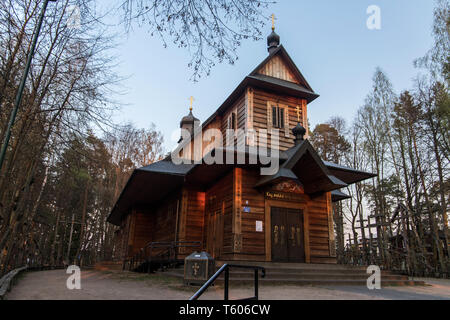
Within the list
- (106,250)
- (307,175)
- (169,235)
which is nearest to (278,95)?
(307,175)

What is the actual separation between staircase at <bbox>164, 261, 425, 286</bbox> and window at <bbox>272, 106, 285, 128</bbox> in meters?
6.41

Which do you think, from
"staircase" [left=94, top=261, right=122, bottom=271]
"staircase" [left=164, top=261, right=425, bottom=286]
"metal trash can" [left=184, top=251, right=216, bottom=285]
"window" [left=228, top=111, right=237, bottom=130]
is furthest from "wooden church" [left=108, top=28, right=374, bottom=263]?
"staircase" [left=94, top=261, right=122, bottom=271]

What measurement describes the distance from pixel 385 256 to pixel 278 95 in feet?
43.5

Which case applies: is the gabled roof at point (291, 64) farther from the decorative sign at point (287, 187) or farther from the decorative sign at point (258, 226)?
the decorative sign at point (258, 226)

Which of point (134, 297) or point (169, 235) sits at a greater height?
point (169, 235)

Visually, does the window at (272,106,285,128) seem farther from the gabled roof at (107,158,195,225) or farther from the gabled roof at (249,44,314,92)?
the gabled roof at (107,158,195,225)

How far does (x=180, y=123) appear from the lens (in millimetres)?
28062

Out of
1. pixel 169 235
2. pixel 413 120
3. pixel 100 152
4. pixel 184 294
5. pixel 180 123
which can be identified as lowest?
pixel 184 294

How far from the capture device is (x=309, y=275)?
34.1 ft

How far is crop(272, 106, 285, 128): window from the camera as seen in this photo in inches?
580

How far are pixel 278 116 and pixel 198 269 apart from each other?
8689 mm
